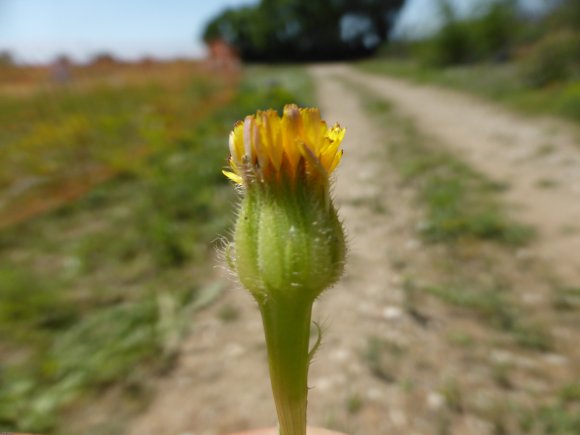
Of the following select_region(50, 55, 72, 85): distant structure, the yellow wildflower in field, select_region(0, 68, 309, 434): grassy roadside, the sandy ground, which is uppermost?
select_region(50, 55, 72, 85): distant structure

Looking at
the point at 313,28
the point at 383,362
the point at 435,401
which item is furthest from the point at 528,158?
the point at 313,28

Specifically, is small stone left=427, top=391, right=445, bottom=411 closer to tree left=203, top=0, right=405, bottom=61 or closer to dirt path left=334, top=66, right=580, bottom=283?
dirt path left=334, top=66, right=580, bottom=283

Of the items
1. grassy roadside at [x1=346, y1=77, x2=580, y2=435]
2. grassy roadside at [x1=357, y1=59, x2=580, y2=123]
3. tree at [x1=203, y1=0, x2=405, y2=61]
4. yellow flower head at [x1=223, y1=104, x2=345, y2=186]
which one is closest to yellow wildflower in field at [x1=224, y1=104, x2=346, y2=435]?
yellow flower head at [x1=223, y1=104, x2=345, y2=186]

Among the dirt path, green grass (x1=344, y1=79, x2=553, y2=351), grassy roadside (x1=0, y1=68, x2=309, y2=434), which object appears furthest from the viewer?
the dirt path

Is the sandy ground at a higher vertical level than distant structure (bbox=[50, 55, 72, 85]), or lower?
lower

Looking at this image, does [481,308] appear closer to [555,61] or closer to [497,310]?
[497,310]

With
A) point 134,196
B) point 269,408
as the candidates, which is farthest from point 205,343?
point 134,196

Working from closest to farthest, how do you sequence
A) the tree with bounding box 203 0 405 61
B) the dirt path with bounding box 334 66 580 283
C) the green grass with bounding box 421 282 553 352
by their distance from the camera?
the green grass with bounding box 421 282 553 352 → the dirt path with bounding box 334 66 580 283 → the tree with bounding box 203 0 405 61
